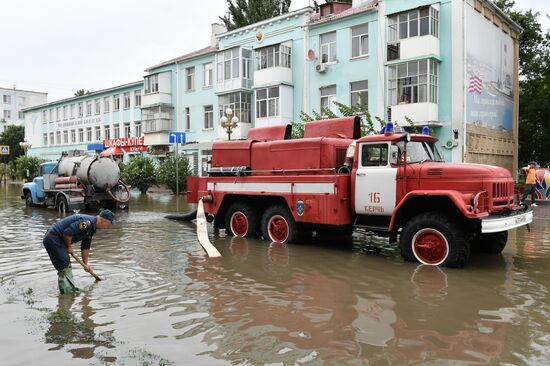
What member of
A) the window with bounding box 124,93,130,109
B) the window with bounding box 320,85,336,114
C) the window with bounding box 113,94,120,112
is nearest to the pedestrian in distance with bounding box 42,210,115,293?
the window with bounding box 320,85,336,114

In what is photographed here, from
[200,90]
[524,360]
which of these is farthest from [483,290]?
[200,90]

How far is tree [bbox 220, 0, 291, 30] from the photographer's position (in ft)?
146

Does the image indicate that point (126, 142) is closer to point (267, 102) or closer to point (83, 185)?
point (267, 102)

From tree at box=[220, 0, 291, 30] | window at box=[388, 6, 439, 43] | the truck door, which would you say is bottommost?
the truck door

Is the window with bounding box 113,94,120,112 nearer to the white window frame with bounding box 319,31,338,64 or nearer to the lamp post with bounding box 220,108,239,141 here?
the white window frame with bounding box 319,31,338,64

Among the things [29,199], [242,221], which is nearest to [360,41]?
[242,221]

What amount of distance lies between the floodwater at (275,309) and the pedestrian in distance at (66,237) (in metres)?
0.28

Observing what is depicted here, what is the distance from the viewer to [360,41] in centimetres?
2861

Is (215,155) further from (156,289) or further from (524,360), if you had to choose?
(524,360)

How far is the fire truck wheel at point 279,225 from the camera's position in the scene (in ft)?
39.1

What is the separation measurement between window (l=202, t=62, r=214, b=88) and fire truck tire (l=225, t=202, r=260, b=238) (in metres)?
26.5

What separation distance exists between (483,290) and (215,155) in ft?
26.5

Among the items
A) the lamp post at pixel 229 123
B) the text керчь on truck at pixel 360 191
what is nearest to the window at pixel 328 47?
the lamp post at pixel 229 123

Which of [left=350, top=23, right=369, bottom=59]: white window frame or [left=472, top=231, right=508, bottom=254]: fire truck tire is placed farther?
[left=350, top=23, right=369, bottom=59]: white window frame
